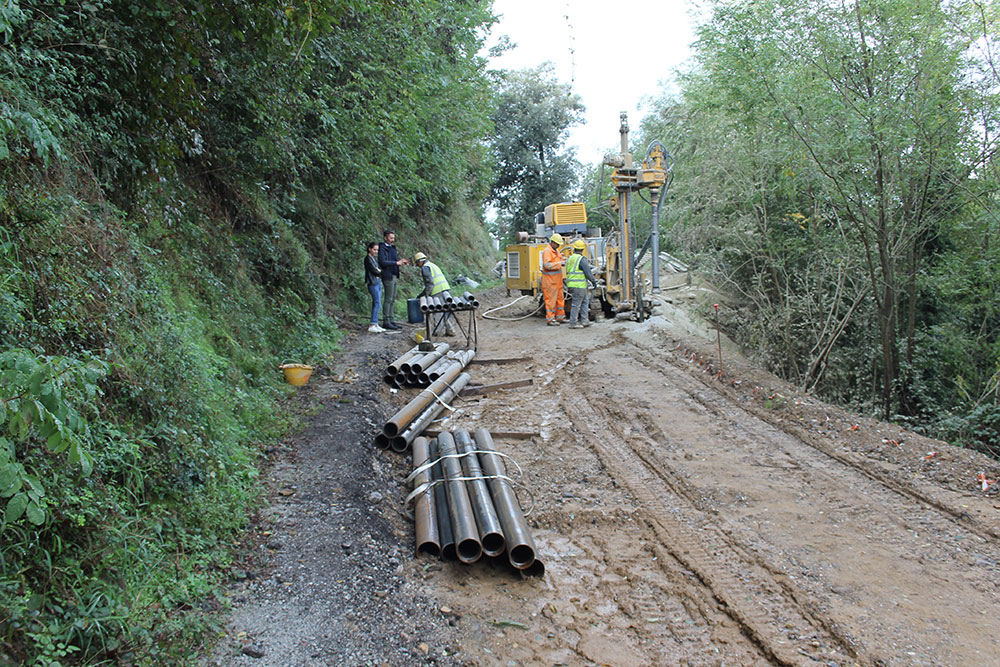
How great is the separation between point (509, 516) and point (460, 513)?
→ 1.23ft

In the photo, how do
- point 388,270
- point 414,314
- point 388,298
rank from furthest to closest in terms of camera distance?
point 414,314 < point 388,298 < point 388,270

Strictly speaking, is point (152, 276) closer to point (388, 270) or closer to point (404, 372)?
point (404, 372)

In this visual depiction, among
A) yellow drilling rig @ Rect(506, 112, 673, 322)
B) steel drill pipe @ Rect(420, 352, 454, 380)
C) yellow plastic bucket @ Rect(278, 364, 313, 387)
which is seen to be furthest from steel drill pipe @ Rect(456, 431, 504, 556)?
yellow drilling rig @ Rect(506, 112, 673, 322)

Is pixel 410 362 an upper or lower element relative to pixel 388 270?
lower

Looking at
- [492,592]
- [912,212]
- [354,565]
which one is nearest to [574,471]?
[492,592]

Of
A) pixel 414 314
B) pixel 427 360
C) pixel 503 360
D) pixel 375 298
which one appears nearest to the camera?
pixel 427 360

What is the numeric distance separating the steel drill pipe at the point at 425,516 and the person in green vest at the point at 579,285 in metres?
7.91

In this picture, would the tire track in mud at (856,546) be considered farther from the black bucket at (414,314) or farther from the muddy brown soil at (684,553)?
the black bucket at (414,314)

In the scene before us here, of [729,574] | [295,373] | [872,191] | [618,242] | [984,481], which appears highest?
[872,191]

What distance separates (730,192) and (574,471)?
31.3 feet

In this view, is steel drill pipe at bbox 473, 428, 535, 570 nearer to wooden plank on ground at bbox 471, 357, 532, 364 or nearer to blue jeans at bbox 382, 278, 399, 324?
wooden plank on ground at bbox 471, 357, 532, 364

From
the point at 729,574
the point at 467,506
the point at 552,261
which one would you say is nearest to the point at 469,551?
the point at 467,506

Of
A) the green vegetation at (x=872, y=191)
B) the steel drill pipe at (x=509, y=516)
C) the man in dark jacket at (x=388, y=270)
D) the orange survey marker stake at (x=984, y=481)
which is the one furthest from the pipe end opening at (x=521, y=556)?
the man in dark jacket at (x=388, y=270)

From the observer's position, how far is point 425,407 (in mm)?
7633
